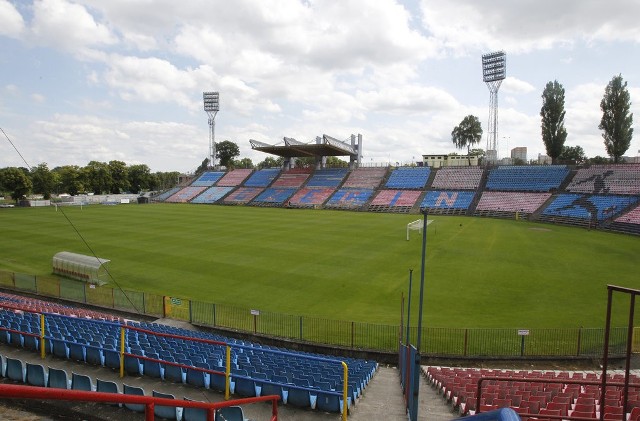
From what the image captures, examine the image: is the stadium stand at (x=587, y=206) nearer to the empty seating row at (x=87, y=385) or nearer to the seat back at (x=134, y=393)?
the empty seating row at (x=87, y=385)

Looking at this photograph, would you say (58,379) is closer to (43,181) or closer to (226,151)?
(43,181)

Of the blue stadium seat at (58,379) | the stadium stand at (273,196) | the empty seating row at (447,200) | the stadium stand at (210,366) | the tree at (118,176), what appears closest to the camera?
the blue stadium seat at (58,379)

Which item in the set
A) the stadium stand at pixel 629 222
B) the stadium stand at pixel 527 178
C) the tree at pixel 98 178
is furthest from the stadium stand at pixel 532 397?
the tree at pixel 98 178

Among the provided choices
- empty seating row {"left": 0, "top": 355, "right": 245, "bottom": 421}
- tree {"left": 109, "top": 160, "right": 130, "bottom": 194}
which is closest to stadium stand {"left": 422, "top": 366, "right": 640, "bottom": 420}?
empty seating row {"left": 0, "top": 355, "right": 245, "bottom": 421}

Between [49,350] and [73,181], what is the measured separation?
115m

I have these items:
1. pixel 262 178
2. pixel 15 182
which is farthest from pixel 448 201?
pixel 15 182

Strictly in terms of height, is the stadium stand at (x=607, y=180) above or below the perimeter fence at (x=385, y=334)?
above

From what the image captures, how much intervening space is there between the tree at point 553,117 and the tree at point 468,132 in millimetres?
A: 41296

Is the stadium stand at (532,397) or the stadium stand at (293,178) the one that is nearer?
the stadium stand at (532,397)

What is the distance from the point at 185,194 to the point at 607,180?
8627 centimetres

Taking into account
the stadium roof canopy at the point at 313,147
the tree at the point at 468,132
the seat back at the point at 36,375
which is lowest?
the seat back at the point at 36,375

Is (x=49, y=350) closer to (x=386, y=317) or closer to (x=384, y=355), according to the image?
(x=384, y=355)

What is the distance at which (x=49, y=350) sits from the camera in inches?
417

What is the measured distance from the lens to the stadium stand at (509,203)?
199 ft
